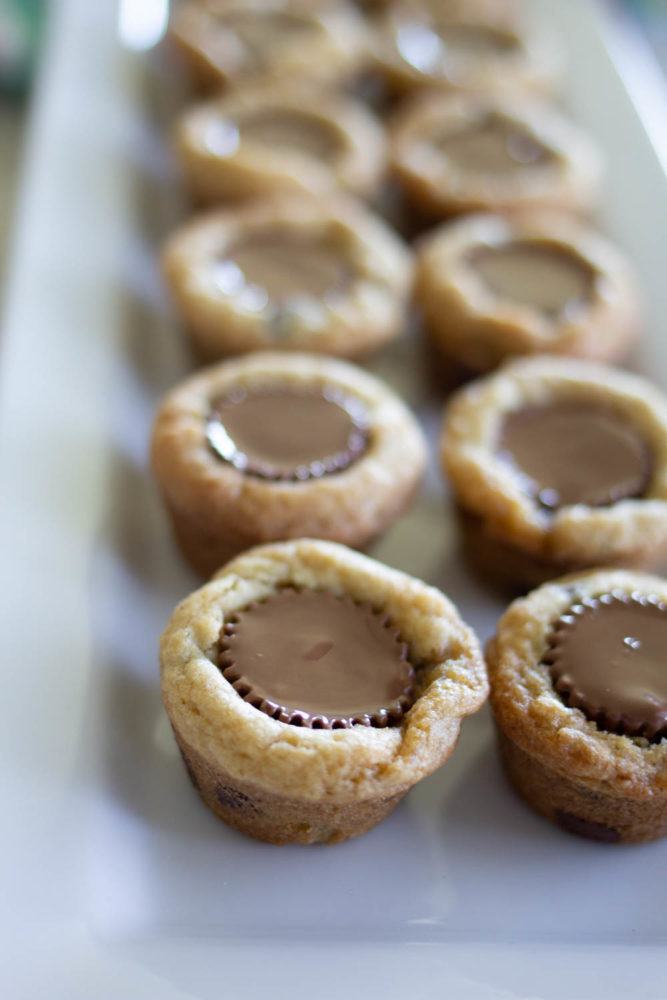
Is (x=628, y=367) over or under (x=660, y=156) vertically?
under

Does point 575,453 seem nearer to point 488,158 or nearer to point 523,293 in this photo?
point 523,293

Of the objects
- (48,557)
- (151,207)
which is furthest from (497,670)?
(151,207)

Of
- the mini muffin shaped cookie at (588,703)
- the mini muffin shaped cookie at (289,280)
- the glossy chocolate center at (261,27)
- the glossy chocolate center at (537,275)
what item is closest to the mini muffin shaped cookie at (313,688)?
the mini muffin shaped cookie at (588,703)

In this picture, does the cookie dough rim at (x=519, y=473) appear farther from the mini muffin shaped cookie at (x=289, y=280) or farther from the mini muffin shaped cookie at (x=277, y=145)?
the mini muffin shaped cookie at (x=277, y=145)

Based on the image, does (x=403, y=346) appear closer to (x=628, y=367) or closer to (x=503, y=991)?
(x=628, y=367)

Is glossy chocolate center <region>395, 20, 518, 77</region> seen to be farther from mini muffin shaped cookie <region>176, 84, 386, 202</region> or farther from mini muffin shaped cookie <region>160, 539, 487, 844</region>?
mini muffin shaped cookie <region>160, 539, 487, 844</region>
